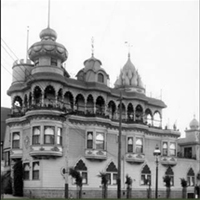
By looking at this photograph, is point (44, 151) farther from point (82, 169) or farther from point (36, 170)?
point (82, 169)

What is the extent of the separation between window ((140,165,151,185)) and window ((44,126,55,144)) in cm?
1538

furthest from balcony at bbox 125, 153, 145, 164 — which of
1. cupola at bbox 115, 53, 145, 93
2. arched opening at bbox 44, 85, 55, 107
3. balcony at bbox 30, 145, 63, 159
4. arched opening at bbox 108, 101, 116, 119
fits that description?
arched opening at bbox 44, 85, 55, 107

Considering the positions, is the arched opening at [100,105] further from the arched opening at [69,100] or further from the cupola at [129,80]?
the cupola at [129,80]

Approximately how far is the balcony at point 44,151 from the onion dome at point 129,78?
738 inches

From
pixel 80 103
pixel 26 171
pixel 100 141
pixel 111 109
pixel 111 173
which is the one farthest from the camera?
pixel 111 109

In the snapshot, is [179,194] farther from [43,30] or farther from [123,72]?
[43,30]

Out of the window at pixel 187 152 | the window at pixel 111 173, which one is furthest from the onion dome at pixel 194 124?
the window at pixel 111 173

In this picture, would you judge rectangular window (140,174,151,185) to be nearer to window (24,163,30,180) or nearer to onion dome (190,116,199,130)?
window (24,163,30,180)

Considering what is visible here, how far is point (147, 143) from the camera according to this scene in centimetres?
5512

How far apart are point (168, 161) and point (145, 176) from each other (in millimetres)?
4809

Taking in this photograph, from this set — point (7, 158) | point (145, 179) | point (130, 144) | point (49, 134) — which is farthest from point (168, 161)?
point (7, 158)

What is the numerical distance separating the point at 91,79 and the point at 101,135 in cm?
722

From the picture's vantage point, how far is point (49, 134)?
43375mm

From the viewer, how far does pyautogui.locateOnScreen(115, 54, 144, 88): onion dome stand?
192 ft
